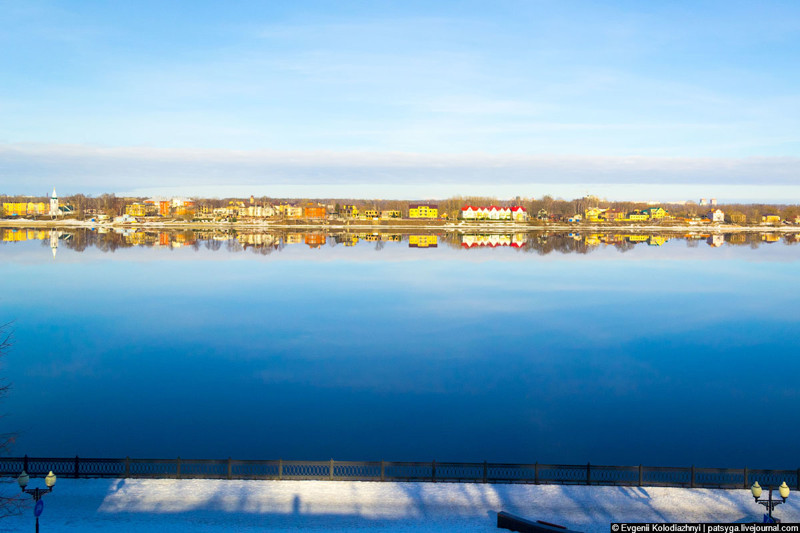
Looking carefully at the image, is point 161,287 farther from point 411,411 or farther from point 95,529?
point 95,529

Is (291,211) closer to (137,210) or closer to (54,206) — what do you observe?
(137,210)

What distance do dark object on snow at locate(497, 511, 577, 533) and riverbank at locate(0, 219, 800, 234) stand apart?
367 feet

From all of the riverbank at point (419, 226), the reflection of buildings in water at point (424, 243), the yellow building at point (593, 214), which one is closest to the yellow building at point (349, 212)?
the riverbank at point (419, 226)

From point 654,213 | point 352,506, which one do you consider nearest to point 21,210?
point 654,213

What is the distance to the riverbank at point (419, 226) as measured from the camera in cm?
12938

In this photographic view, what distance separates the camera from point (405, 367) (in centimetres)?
2409

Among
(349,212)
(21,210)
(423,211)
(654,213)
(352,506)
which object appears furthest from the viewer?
(21,210)

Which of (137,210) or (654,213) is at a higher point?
(654,213)

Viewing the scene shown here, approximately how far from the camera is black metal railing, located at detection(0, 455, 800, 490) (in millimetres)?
13539

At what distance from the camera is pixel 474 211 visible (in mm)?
146500

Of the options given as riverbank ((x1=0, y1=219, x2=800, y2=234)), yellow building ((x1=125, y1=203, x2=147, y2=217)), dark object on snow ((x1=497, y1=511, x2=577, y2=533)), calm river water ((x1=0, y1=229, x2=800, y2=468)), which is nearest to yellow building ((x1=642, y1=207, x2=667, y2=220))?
riverbank ((x1=0, y1=219, x2=800, y2=234))

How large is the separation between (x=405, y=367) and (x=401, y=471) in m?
9.25

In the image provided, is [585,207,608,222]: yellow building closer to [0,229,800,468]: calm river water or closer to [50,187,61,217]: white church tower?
[0,229,800,468]: calm river water

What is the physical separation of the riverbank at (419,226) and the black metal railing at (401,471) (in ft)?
357
